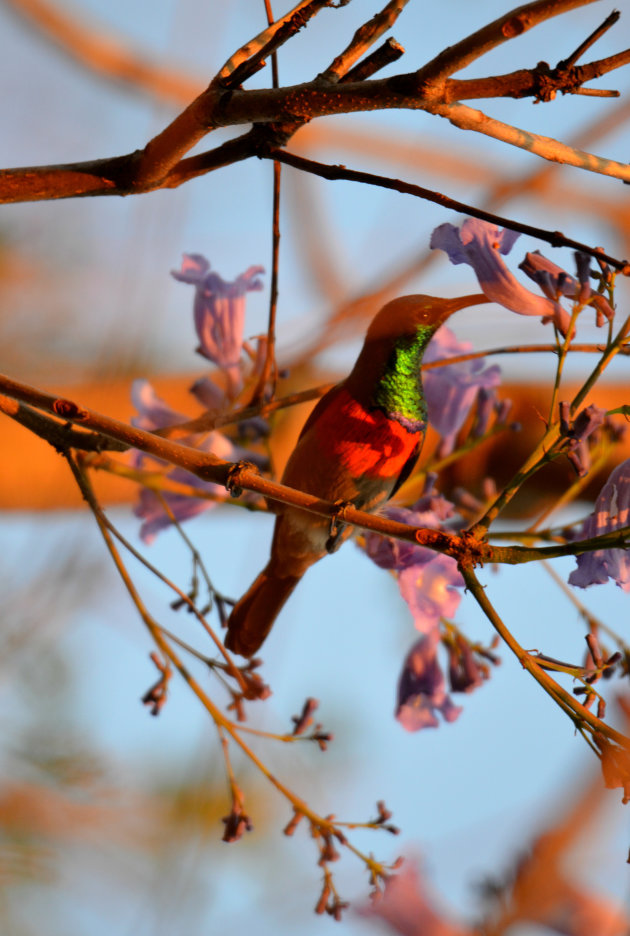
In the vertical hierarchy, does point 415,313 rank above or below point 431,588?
above

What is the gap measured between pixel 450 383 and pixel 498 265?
0.45m

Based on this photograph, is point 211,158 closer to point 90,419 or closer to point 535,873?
point 90,419

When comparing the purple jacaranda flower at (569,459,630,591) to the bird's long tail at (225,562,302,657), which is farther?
the bird's long tail at (225,562,302,657)

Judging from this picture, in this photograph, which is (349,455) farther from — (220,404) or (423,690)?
(423,690)

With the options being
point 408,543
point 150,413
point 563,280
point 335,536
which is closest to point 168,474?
point 150,413

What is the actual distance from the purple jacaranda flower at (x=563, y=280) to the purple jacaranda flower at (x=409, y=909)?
0.78 metres

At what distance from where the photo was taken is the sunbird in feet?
5.54

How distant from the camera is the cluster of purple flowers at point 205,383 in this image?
171cm

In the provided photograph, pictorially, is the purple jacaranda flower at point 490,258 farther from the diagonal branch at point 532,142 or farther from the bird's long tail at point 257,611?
the bird's long tail at point 257,611

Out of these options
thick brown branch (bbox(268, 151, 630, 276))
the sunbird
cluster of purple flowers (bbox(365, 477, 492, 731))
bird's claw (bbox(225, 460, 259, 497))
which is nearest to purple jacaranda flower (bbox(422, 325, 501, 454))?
the sunbird

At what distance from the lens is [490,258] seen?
1.33 m

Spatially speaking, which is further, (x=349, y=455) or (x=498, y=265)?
(x=349, y=455)

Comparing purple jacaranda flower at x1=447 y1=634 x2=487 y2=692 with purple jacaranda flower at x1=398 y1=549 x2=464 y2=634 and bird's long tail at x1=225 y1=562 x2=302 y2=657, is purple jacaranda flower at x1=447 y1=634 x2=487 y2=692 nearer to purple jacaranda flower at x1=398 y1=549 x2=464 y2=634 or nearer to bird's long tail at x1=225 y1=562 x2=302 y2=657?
purple jacaranda flower at x1=398 y1=549 x2=464 y2=634

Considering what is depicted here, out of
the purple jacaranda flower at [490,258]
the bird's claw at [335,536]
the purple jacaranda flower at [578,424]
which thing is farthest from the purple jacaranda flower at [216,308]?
the purple jacaranda flower at [578,424]
